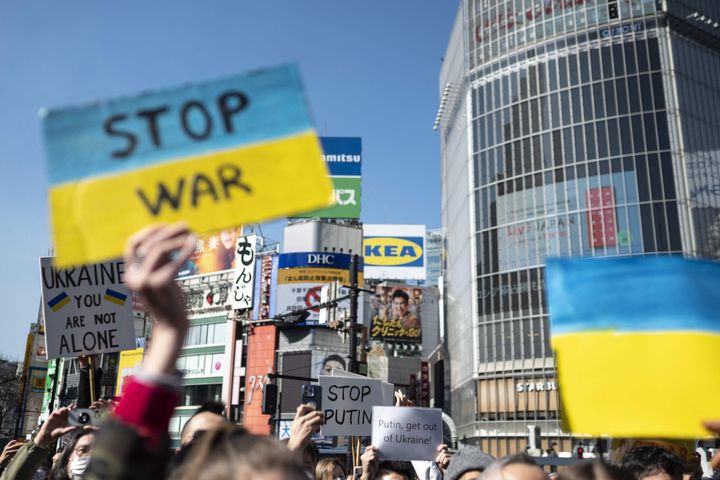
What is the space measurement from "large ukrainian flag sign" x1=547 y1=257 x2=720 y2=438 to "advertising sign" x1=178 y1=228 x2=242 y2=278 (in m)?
67.9

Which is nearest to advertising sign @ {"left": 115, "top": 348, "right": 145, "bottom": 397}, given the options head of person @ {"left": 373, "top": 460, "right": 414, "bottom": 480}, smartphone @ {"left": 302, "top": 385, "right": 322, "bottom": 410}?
smartphone @ {"left": 302, "top": 385, "right": 322, "bottom": 410}

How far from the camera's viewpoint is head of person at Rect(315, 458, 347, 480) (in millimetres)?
6509

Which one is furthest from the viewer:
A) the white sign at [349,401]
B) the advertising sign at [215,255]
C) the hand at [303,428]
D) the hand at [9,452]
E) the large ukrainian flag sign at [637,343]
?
the advertising sign at [215,255]

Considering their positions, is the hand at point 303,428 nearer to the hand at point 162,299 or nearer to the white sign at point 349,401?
the hand at point 162,299

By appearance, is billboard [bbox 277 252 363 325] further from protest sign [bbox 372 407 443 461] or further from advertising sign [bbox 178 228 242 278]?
protest sign [bbox 372 407 443 461]

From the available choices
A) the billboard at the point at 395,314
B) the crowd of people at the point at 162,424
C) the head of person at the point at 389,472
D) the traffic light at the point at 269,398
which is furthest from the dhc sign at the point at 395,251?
the crowd of people at the point at 162,424

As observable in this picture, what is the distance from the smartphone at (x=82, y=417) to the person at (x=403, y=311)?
71960 millimetres

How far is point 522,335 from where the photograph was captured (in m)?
57.8

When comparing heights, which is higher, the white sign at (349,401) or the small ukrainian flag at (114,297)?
the small ukrainian flag at (114,297)

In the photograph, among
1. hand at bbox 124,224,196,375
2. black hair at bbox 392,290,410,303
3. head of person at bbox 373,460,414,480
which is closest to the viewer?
hand at bbox 124,224,196,375

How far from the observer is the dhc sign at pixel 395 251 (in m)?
91.2

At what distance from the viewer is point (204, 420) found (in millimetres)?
3645

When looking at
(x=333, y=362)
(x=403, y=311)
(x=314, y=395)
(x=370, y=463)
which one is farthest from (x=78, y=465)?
(x=403, y=311)

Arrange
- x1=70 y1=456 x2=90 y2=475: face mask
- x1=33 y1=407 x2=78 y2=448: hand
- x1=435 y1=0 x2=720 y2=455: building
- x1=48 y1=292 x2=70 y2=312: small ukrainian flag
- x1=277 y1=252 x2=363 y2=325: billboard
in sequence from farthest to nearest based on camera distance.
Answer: x1=277 y1=252 x2=363 y2=325: billboard → x1=435 y1=0 x2=720 y2=455: building → x1=48 y1=292 x2=70 y2=312: small ukrainian flag → x1=70 y1=456 x2=90 y2=475: face mask → x1=33 y1=407 x2=78 y2=448: hand
